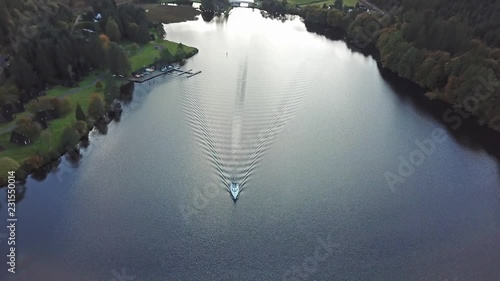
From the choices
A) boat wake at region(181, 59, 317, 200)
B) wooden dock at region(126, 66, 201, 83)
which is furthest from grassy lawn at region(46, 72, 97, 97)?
boat wake at region(181, 59, 317, 200)

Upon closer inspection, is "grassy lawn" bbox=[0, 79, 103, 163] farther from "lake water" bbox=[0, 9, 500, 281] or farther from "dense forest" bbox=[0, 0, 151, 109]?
"dense forest" bbox=[0, 0, 151, 109]

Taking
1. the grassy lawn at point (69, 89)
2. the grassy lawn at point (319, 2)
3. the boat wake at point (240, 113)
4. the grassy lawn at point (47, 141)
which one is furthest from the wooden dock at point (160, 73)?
the grassy lawn at point (319, 2)

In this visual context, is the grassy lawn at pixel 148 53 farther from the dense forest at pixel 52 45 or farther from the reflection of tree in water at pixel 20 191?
the reflection of tree in water at pixel 20 191

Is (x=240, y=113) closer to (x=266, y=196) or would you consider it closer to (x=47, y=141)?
(x=266, y=196)

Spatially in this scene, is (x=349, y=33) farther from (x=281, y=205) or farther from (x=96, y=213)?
(x=96, y=213)

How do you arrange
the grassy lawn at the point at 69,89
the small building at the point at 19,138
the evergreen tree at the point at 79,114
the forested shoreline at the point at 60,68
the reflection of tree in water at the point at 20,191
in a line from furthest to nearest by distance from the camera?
the grassy lawn at the point at 69,89
the evergreen tree at the point at 79,114
the forested shoreline at the point at 60,68
the small building at the point at 19,138
the reflection of tree in water at the point at 20,191

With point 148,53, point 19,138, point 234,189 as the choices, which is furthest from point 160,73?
point 234,189
